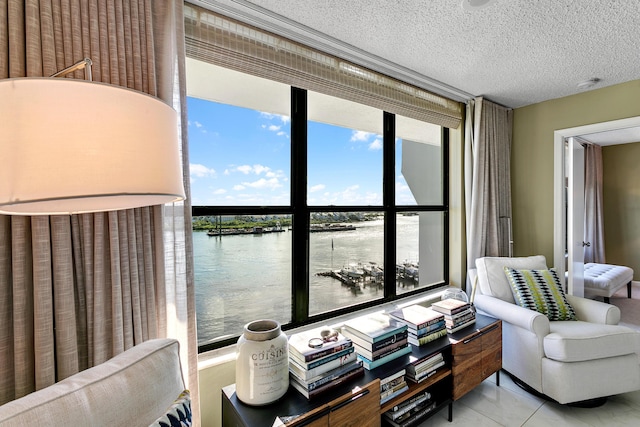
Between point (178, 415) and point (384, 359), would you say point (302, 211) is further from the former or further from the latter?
point (178, 415)

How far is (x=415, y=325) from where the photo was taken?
1808mm

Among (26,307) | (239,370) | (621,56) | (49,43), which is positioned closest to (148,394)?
(239,370)

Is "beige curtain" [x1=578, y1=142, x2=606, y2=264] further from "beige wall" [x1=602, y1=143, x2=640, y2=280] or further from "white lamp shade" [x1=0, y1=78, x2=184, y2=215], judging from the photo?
"white lamp shade" [x1=0, y1=78, x2=184, y2=215]

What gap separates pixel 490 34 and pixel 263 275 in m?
2.07

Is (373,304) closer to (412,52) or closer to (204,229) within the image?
(204,229)

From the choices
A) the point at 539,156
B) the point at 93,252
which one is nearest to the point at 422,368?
the point at 93,252

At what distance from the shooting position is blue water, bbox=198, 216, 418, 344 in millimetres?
1741

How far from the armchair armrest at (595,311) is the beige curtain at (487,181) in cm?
79

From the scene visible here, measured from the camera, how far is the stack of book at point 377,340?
1.58 meters

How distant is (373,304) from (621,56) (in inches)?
99.9

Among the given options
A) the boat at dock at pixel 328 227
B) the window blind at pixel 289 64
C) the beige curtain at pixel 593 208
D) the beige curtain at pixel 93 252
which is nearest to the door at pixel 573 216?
the window blind at pixel 289 64

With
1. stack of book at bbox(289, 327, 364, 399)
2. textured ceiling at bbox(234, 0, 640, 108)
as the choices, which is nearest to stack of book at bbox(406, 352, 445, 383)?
stack of book at bbox(289, 327, 364, 399)

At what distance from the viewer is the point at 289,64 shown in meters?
1.79

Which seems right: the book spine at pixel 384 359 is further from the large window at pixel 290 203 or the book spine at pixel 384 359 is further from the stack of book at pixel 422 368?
the large window at pixel 290 203
